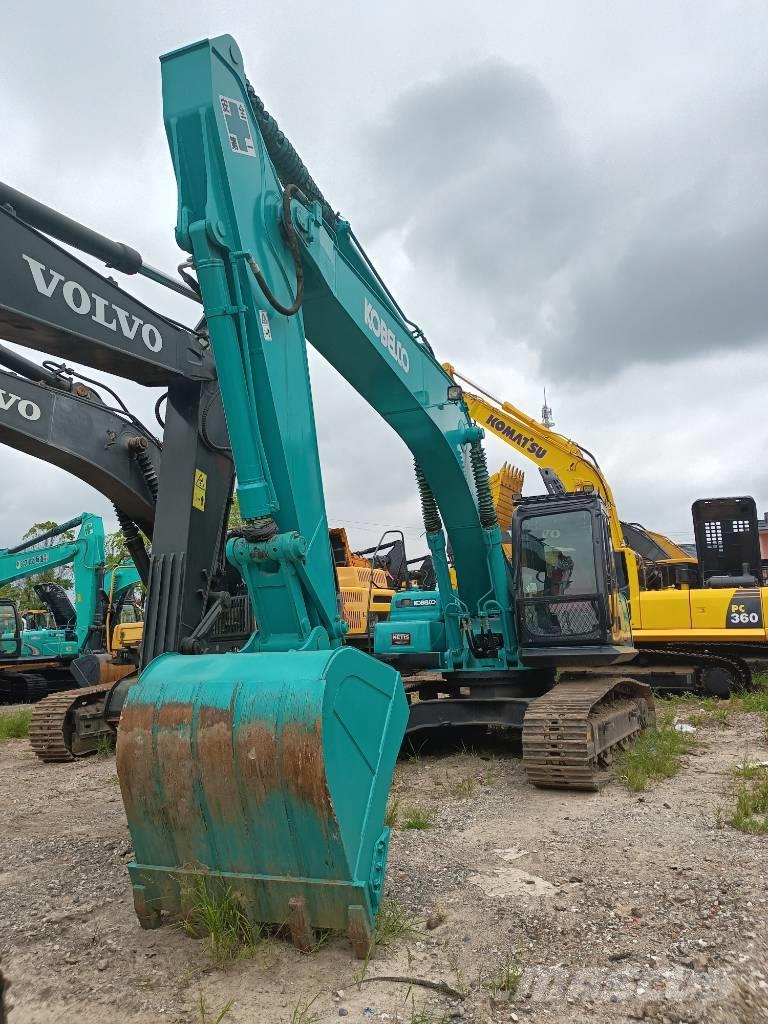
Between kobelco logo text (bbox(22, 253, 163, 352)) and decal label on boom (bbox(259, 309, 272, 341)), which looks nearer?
decal label on boom (bbox(259, 309, 272, 341))

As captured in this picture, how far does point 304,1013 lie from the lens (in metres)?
2.82

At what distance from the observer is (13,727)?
37.2 ft

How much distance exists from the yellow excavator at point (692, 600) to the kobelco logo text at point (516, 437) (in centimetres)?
4

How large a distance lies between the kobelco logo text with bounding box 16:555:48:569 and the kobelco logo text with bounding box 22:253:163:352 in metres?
11.4

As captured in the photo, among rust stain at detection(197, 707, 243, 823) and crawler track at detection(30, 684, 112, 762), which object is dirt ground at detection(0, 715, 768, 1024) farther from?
crawler track at detection(30, 684, 112, 762)

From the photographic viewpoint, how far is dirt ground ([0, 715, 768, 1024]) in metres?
2.94

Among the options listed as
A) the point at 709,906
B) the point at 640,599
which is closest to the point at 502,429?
the point at 640,599

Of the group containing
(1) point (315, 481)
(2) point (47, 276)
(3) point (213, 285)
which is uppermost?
(2) point (47, 276)

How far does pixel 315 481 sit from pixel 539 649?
154 inches

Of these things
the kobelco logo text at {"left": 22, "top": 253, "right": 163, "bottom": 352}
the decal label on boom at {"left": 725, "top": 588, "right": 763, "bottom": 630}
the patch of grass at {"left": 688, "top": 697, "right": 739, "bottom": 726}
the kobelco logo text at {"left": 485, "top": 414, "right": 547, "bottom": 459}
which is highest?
the kobelco logo text at {"left": 485, "top": 414, "right": 547, "bottom": 459}

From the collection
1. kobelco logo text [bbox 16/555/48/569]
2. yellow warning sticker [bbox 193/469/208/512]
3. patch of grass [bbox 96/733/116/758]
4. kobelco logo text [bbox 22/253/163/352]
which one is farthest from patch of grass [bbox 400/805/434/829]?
kobelco logo text [bbox 16/555/48/569]

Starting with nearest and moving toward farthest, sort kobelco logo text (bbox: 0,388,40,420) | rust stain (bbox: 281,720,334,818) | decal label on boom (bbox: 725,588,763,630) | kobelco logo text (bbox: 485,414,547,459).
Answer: rust stain (bbox: 281,720,334,818), kobelco logo text (bbox: 0,388,40,420), decal label on boom (bbox: 725,588,763,630), kobelco logo text (bbox: 485,414,547,459)

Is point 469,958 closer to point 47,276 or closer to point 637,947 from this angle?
point 637,947

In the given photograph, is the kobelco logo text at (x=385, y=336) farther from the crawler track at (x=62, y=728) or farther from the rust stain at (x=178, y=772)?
the crawler track at (x=62, y=728)
